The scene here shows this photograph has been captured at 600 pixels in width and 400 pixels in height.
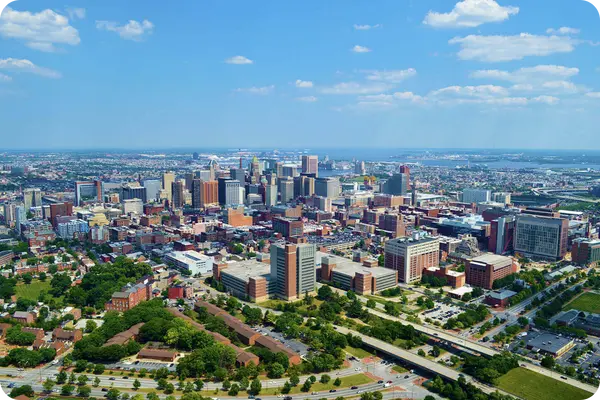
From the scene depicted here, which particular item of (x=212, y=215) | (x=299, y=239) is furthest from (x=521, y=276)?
(x=212, y=215)

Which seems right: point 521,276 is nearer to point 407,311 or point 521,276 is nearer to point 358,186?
point 407,311

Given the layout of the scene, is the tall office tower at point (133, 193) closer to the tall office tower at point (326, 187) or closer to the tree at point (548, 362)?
the tall office tower at point (326, 187)

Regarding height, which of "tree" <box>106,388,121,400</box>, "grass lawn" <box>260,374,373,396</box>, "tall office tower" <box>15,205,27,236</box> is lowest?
"grass lawn" <box>260,374,373,396</box>

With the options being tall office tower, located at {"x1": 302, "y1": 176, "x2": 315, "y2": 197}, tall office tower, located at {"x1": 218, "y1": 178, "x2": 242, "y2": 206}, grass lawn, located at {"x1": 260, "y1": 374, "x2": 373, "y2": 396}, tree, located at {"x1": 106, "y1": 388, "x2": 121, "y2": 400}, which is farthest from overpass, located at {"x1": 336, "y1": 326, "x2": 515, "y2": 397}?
tall office tower, located at {"x1": 302, "y1": 176, "x2": 315, "y2": 197}

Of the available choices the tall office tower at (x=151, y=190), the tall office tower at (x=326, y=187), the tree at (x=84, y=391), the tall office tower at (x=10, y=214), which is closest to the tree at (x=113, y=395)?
the tree at (x=84, y=391)

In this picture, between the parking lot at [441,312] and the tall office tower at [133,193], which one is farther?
the tall office tower at [133,193]

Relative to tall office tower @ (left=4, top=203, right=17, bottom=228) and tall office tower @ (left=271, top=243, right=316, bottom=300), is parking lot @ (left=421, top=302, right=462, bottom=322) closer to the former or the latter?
tall office tower @ (left=271, top=243, right=316, bottom=300)
